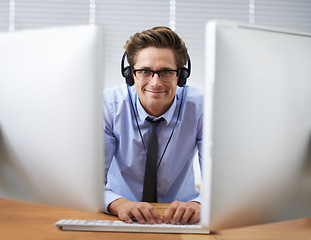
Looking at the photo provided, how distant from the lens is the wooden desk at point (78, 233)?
0.84m

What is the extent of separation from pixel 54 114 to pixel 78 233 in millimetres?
418

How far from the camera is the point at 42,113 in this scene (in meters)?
0.66

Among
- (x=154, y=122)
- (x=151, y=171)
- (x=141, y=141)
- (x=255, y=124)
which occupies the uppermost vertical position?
(x=255, y=124)

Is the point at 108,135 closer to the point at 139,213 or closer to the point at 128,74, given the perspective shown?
the point at 128,74

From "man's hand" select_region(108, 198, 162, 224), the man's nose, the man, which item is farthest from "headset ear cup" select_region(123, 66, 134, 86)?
"man's hand" select_region(108, 198, 162, 224)

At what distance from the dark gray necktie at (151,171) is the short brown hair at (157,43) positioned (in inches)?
16.2

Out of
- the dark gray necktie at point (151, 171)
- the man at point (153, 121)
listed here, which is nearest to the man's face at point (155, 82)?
the man at point (153, 121)

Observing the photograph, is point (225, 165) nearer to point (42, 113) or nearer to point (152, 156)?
point (42, 113)

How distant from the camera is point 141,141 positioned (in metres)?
1.51

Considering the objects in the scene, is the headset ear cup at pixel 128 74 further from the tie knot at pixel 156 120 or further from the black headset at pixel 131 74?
the tie knot at pixel 156 120

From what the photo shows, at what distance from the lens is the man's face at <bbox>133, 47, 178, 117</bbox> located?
138cm

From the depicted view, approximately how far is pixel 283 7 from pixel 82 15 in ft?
6.37

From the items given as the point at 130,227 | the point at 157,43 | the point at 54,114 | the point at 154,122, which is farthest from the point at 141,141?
the point at 54,114

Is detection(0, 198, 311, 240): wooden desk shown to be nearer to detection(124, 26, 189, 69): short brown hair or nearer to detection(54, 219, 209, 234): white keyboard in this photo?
detection(54, 219, 209, 234): white keyboard
